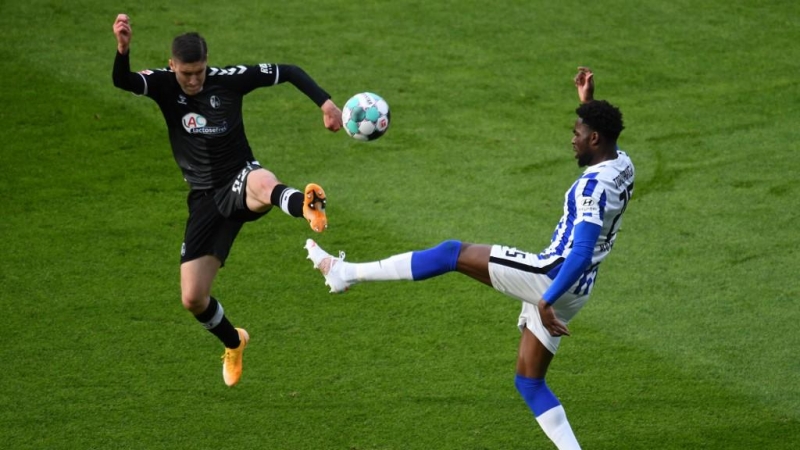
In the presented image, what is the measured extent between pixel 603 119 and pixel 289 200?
200 cm

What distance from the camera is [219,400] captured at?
8.76 metres

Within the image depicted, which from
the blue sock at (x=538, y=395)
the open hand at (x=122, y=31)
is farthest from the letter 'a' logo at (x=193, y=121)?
the blue sock at (x=538, y=395)

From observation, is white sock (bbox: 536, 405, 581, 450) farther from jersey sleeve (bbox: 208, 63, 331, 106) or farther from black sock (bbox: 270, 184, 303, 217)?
jersey sleeve (bbox: 208, 63, 331, 106)

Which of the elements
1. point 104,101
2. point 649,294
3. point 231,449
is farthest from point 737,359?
point 104,101

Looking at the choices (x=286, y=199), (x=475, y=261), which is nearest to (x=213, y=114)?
(x=286, y=199)

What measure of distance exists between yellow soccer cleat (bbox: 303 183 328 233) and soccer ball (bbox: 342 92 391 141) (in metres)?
0.72

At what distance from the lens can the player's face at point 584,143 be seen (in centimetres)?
733

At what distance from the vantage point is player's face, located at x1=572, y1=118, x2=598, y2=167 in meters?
7.33

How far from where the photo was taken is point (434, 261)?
286 inches

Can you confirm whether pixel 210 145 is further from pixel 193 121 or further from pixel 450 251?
pixel 450 251

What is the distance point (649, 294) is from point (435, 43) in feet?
19.1

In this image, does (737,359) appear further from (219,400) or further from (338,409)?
(219,400)

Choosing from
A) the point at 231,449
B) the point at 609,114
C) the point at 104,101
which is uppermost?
the point at 609,114

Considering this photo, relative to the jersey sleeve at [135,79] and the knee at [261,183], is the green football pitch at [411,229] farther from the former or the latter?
the jersey sleeve at [135,79]
